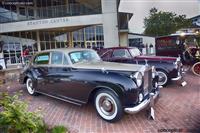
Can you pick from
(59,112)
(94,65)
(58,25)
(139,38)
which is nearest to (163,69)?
(94,65)

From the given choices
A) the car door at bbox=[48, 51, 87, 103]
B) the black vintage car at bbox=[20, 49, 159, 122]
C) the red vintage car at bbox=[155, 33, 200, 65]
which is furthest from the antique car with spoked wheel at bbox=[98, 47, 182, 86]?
the red vintage car at bbox=[155, 33, 200, 65]

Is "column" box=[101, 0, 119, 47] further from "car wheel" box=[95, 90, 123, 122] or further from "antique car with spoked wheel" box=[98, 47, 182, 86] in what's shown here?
"car wheel" box=[95, 90, 123, 122]

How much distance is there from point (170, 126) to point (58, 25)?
15.5 meters

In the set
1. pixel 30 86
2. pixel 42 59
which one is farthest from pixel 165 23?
pixel 42 59

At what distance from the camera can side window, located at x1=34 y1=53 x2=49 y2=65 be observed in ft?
21.3

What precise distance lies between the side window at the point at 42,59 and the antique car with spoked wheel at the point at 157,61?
3.16 meters

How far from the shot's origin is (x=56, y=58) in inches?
240

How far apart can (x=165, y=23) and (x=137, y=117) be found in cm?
4256

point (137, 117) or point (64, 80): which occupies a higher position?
point (64, 80)

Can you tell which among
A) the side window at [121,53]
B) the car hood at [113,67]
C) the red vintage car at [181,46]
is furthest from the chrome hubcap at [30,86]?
the red vintage car at [181,46]

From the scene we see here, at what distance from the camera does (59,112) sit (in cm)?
557

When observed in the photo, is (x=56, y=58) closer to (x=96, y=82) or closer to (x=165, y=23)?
(x=96, y=82)

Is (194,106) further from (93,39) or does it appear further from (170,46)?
(93,39)

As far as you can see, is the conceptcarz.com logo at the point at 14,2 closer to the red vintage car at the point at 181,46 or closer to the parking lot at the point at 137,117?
the red vintage car at the point at 181,46
